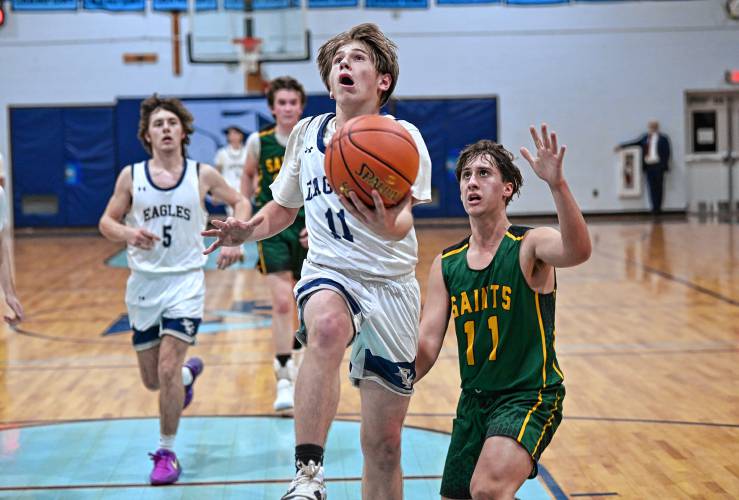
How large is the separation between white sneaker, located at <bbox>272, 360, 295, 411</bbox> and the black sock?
3.14 metres

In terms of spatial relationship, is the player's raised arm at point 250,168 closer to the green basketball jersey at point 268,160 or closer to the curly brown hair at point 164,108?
the green basketball jersey at point 268,160

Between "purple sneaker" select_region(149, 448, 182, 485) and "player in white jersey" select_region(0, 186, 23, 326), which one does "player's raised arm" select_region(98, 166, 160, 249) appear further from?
"purple sneaker" select_region(149, 448, 182, 485)

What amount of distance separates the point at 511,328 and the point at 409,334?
1.30 feet

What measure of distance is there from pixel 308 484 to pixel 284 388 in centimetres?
Result: 334

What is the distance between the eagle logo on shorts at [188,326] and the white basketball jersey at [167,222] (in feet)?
1.02

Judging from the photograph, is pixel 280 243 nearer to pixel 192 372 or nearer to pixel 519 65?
pixel 192 372

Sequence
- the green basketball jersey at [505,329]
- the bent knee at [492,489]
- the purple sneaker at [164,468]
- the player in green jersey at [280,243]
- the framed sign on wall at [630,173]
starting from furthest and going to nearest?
the framed sign on wall at [630,173], the player in green jersey at [280,243], the purple sneaker at [164,468], the green basketball jersey at [505,329], the bent knee at [492,489]

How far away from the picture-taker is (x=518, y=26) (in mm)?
21312

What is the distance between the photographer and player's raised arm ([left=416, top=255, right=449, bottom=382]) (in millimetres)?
3711

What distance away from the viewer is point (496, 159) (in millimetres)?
3807

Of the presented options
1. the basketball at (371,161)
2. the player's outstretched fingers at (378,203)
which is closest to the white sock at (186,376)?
the basketball at (371,161)

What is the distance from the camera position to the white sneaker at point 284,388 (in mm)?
6250

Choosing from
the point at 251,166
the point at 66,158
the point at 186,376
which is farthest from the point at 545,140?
the point at 66,158

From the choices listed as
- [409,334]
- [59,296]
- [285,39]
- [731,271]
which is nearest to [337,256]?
[409,334]
